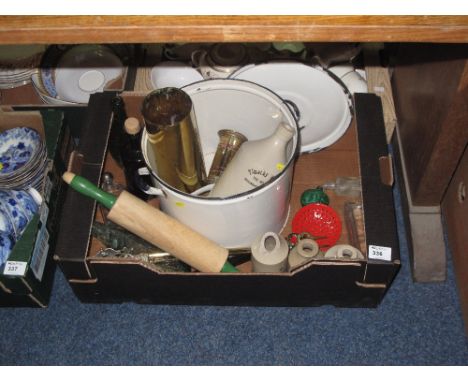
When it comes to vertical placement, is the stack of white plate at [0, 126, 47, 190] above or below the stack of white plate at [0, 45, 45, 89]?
below

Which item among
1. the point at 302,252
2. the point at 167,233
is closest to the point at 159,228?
the point at 167,233

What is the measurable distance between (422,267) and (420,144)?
224 millimetres

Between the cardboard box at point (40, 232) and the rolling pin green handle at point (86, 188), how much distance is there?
169 millimetres

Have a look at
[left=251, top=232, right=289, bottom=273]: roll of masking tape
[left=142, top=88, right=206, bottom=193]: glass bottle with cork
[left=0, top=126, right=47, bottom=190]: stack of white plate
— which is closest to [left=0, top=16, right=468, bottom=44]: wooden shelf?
[left=142, top=88, right=206, bottom=193]: glass bottle with cork

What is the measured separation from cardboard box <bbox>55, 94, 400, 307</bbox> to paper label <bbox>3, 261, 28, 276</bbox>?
0.07 metres

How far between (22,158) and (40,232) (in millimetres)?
183

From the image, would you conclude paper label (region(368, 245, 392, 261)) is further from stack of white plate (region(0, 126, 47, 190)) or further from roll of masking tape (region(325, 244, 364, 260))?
stack of white plate (region(0, 126, 47, 190))

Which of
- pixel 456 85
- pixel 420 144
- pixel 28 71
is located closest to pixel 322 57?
pixel 420 144

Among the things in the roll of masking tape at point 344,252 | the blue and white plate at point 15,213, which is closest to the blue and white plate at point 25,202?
the blue and white plate at point 15,213

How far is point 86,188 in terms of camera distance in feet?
2.48

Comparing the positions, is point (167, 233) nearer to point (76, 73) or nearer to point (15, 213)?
point (15, 213)

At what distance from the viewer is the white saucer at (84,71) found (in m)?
1.12

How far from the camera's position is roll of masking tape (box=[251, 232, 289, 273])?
83 centimetres

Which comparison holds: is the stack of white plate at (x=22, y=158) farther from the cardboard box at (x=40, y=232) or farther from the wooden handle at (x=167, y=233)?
the wooden handle at (x=167, y=233)
